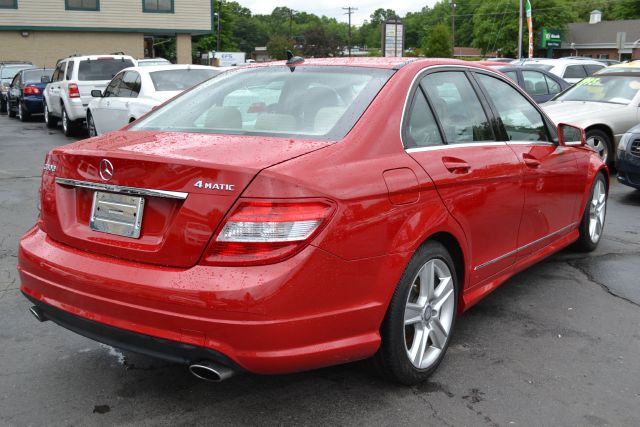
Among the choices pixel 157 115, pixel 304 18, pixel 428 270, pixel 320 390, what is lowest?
pixel 320 390

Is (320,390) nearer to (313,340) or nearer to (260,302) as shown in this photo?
(313,340)

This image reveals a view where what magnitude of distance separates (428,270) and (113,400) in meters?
1.67

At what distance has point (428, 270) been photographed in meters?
3.42

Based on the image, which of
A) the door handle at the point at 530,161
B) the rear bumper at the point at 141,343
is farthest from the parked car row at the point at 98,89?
the rear bumper at the point at 141,343

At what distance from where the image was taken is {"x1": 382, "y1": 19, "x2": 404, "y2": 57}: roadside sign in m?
30.8

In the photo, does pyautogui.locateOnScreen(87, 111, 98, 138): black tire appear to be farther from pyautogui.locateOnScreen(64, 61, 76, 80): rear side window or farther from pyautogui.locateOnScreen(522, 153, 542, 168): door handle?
pyautogui.locateOnScreen(522, 153, 542, 168): door handle

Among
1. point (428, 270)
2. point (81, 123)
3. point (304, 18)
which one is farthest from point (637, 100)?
point (304, 18)

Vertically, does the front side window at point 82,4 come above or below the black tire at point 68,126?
above

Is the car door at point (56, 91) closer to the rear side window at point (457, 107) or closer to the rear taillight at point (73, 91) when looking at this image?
the rear taillight at point (73, 91)

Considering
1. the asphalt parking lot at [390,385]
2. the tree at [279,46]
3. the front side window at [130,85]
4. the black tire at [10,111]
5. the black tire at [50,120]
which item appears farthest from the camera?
the tree at [279,46]

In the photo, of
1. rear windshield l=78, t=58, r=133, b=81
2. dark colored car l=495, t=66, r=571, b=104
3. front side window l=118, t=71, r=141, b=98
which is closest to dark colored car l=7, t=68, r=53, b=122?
rear windshield l=78, t=58, r=133, b=81

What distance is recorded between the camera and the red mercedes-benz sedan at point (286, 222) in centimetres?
273

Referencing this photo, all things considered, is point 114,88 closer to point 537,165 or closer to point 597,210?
point 597,210

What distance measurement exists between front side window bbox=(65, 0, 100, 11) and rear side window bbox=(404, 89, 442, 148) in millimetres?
A: 34321
